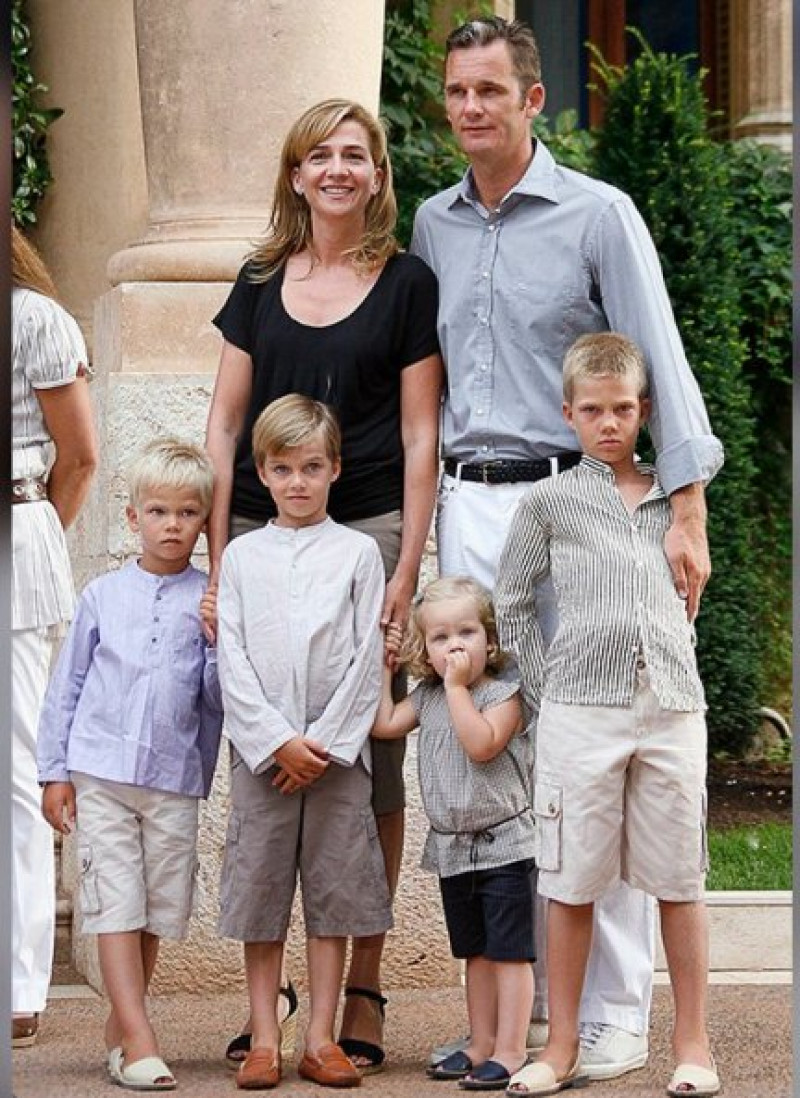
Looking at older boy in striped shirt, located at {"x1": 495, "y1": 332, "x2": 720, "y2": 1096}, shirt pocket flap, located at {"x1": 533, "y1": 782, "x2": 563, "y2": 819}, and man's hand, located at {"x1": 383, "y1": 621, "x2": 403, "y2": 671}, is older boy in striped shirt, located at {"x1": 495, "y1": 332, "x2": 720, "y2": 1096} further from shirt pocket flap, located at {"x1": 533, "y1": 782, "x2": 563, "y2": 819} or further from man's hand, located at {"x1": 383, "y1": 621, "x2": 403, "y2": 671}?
man's hand, located at {"x1": 383, "y1": 621, "x2": 403, "y2": 671}

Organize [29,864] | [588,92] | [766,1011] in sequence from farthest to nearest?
[588,92]
[766,1011]
[29,864]

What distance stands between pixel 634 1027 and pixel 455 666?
79 centimetres

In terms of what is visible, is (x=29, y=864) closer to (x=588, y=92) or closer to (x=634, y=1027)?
(x=634, y=1027)

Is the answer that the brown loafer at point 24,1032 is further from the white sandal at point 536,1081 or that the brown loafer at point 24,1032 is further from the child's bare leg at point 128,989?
the white sandal at point 536,1081

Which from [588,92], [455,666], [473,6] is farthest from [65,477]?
[588,92]

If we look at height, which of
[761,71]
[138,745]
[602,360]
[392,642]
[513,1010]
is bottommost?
[513,1010]

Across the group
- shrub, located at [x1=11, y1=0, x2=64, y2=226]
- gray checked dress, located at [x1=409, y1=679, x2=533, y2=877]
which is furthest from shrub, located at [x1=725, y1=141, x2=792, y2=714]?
gray checked dress, located at [x1=409, y1=679, x2=533, y2=877]

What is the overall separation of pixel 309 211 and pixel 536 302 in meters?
0.50

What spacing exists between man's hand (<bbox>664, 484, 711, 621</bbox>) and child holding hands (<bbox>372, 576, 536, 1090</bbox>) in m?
0.36

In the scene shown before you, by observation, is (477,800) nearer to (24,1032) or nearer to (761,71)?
(24,1032)

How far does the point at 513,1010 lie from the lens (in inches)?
157

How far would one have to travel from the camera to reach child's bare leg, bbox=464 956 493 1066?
405 centimetres

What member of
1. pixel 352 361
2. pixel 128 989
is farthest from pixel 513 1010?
pixel 352 361

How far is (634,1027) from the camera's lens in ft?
13.7
